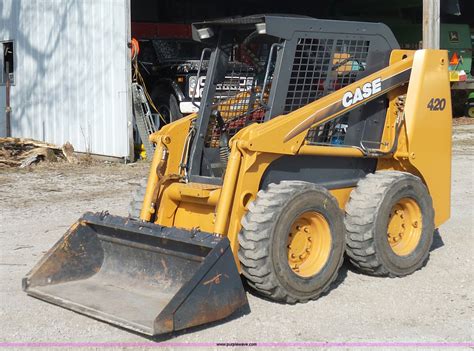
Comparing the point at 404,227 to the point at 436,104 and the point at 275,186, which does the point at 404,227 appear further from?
the point at 275,186

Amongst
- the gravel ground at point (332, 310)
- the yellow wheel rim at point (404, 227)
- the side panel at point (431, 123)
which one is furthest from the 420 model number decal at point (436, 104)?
the gravel ground at point (332, 310)

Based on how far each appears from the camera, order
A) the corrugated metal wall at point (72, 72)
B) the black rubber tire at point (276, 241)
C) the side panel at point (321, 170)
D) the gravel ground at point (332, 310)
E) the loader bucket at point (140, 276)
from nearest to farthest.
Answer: the loader bucket at point (140, 276) → the gravel ground at point (332, 310) → the black rubber tire at point (276, 241) → the side panel at point (321, 170) → the corrugated metal wall at point (72, 72)

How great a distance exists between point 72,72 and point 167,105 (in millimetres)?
1979

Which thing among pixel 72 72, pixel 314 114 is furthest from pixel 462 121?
pixel 314 114

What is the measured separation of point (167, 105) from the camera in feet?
48.3

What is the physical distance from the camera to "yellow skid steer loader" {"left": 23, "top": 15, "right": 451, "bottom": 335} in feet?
16.8

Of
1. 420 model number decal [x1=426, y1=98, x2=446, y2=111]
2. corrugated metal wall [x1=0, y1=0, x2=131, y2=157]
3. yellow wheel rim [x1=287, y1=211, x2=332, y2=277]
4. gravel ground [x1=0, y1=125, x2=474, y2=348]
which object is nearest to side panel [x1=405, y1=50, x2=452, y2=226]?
Answer: 420 model number decal [x1=426, y1=98, x2=446, y2=111]

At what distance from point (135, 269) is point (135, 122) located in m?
8.34

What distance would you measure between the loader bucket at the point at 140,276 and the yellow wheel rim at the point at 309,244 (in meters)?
0.69

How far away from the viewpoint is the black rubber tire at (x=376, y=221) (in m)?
5.84

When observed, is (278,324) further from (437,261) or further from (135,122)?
(135,122)

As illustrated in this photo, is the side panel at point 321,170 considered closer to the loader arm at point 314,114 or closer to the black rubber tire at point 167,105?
the loader arm at point 314,114

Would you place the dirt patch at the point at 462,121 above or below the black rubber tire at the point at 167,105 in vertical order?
below

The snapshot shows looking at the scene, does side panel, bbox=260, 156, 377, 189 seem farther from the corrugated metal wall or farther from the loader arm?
the corrugated metal wall
